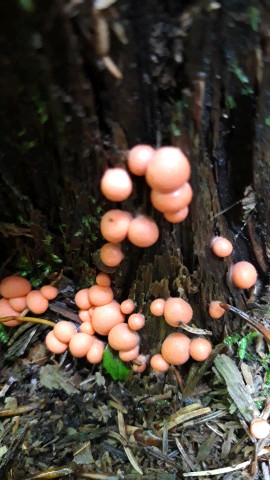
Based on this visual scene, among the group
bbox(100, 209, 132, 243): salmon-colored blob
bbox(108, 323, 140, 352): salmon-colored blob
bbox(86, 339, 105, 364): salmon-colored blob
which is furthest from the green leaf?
bbox(100, 209, 132, 243): salmon-colored blob

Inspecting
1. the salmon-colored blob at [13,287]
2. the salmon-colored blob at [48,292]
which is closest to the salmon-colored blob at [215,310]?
the salmon-colored blob at [48,292]

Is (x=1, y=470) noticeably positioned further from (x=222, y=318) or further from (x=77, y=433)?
(x=222, y=318)

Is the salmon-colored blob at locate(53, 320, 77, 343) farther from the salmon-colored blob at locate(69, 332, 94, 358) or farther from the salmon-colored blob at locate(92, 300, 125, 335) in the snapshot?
the salmon-colored blob at locate(92, 300, 125, 335)

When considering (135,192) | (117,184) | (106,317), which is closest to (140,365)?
(106,317)

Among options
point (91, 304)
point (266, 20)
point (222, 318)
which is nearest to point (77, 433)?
point (91, 304)

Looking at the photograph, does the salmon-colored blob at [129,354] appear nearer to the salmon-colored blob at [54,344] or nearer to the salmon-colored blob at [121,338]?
the salmon-colored blob at [121,338]
